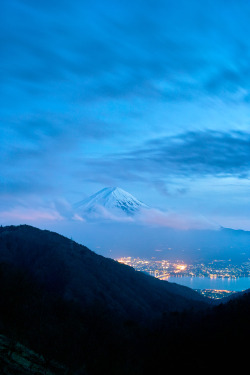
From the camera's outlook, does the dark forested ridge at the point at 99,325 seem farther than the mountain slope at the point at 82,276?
No

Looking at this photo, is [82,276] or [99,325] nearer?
[99,325]

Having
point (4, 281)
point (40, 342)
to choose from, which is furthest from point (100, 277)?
point (40, 342)

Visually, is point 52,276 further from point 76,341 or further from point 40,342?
point 40,342

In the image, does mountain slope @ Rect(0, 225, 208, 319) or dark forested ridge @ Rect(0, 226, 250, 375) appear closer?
dark forested ridge @ Rect(0, 226, 250, 375)
